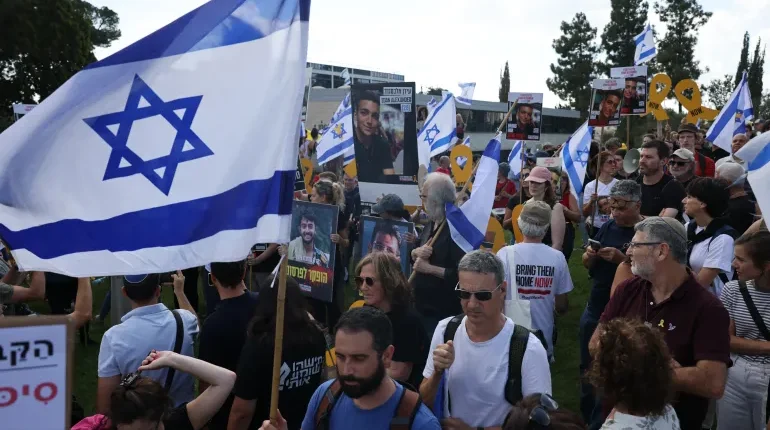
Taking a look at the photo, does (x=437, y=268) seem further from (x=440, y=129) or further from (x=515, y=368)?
(x=440, y=129)

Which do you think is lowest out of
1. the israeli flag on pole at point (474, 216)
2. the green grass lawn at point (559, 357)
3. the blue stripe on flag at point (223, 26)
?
the green grass lawn at point (559, 357)

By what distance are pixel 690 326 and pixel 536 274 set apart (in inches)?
71.3

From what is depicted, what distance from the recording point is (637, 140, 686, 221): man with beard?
644 cm

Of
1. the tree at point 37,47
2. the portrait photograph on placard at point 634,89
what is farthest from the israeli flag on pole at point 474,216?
the tree at point 37,47

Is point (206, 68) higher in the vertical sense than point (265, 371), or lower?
higher

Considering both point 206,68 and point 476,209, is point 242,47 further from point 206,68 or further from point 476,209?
point 476,209

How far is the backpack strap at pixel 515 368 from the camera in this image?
3168 millimetres

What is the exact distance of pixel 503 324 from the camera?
3359 millimetres

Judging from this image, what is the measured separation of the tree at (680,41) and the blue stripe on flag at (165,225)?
4347 centimetres

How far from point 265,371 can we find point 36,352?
1.44 metres

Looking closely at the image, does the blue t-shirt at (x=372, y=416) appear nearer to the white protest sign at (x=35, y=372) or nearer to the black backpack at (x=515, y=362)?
the black backpack at (x=515, y=362)

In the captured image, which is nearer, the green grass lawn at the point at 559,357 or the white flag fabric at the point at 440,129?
the green grass lawn at the point at 559,357

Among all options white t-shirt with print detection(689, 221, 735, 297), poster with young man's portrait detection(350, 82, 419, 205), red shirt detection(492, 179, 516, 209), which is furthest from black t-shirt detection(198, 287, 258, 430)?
red shirt detection(492, 179, 516, 209)

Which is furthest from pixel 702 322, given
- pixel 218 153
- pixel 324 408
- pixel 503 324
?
pixel 218 153
